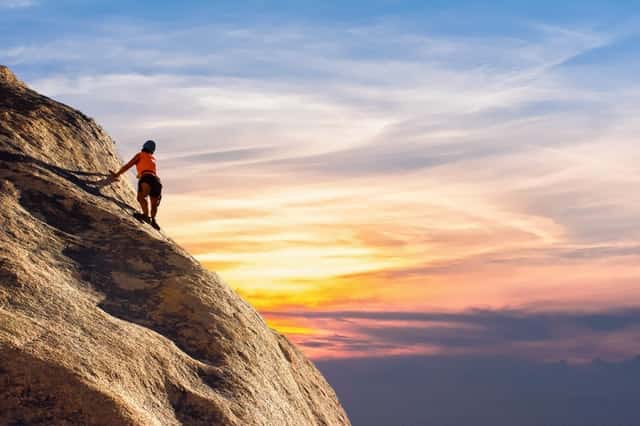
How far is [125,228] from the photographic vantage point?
786 inches

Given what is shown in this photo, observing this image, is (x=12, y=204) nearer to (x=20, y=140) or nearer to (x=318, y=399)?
(x=20, y=140)

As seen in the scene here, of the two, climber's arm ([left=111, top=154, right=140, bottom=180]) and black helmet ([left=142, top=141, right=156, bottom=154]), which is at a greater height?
black helmet ([left=142, top=141, right=156, bottom=154])

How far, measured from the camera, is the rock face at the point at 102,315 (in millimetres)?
13430

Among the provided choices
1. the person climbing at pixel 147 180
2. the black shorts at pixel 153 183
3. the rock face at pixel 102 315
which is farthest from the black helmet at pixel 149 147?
the rock face at pixel 102 315

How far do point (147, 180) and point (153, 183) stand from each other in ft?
0.63

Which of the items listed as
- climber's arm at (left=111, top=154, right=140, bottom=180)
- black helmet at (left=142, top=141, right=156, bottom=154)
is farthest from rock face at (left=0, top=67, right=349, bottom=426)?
black helmet at (left=142, top=141, right=156, bottom=154)

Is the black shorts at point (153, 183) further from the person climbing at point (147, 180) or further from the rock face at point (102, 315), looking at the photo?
the rock face at point (102, 315)

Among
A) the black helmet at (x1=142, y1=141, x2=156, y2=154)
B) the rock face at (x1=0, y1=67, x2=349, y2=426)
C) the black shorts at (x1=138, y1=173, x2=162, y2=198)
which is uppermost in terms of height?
the black helmet at (x1=142, y1=141, x2=156, y2=154)

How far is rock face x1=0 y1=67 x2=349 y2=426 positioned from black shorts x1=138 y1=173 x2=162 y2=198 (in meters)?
0.74

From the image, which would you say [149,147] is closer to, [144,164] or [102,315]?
[144,164]

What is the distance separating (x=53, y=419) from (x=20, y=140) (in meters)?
9.68

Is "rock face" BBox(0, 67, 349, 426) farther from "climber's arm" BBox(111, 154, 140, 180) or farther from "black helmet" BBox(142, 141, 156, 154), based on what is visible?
"black helmet" BBox(142, 141, 156, 154)

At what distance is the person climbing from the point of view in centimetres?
2180

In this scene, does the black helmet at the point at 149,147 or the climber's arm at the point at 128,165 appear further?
the black helmet at the point at 149,147
